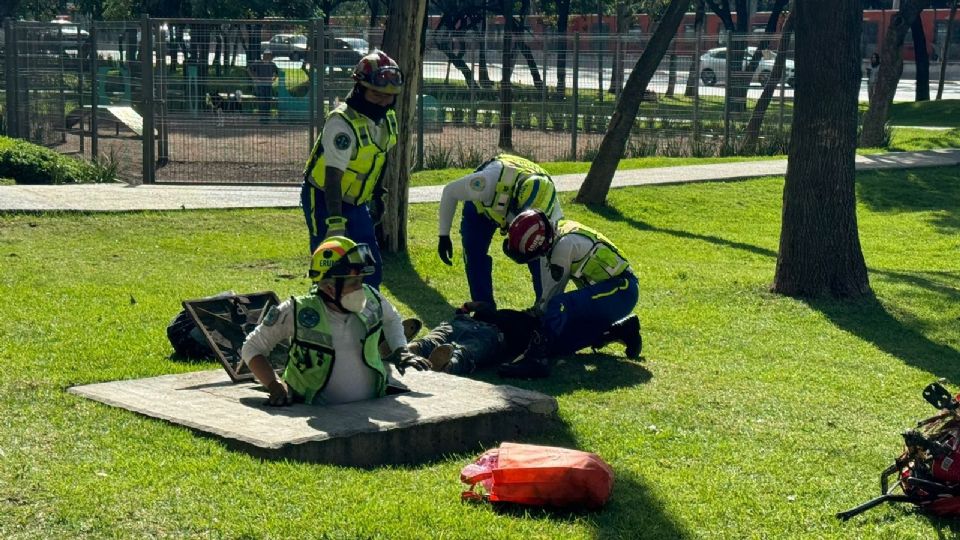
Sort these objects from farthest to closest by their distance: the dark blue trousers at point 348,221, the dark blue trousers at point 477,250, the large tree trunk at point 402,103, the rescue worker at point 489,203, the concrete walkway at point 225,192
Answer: the concrete walkway at point 225,192
the large tree trunk at point 402,103
the dark blue trousers at point 477,250
the rescue worker at point 489,203
the dark blue trousers at point 348,221

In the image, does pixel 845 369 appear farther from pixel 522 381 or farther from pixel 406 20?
pixel 406 20

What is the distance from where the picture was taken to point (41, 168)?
17.3 meters

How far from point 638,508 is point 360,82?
4075 millimetres

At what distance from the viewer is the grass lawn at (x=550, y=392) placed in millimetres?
5520

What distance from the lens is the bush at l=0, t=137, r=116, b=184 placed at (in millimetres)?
17203

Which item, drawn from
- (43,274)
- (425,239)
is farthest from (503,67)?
(43,274)

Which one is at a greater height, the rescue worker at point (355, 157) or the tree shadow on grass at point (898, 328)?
the rescue worker at point (355, 157)

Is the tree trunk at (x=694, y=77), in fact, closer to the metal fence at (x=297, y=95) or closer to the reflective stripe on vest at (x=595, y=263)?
the metal fence at (x=297, y=95)

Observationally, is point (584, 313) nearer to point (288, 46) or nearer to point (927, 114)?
point (288, 46)

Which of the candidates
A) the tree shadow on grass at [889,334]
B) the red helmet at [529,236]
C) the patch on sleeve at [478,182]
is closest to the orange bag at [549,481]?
the red helmet at [529,236]

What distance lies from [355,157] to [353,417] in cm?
287

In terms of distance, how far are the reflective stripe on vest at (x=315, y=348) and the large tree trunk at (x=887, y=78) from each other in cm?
1919

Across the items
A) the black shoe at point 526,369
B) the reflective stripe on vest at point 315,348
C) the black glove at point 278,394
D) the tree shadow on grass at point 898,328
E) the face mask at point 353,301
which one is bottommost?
the tree shadow on grass at point 898,328

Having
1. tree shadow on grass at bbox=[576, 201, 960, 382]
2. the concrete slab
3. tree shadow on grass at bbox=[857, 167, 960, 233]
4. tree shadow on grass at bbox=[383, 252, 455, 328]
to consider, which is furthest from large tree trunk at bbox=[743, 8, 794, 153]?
the concrete slab
